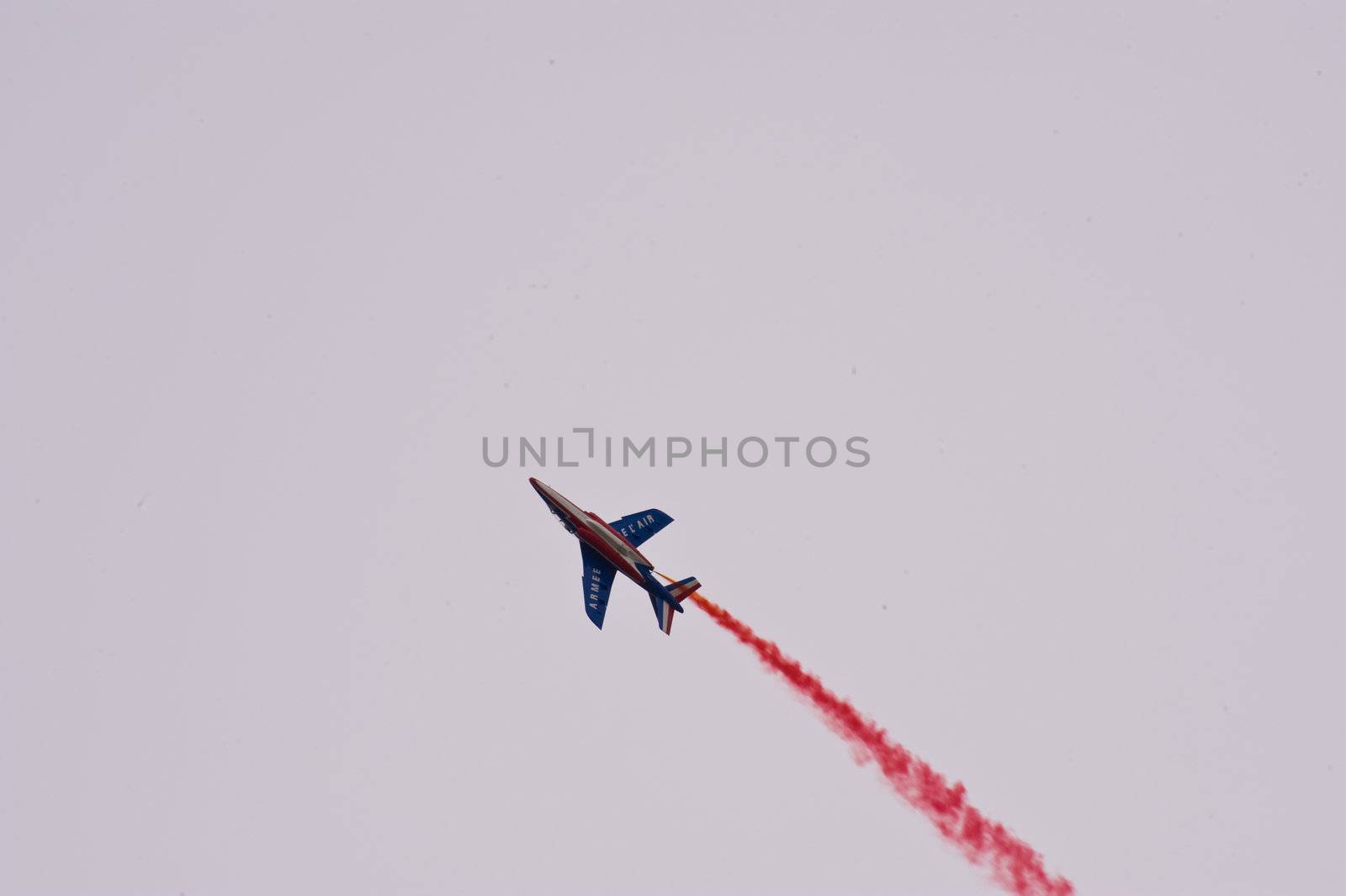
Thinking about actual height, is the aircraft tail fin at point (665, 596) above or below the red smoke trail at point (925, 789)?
above

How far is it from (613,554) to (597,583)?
7.82 ft

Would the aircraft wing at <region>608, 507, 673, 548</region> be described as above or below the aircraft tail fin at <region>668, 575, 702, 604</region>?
above

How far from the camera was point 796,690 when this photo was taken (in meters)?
67.9

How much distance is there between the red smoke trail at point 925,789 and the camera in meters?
62.5

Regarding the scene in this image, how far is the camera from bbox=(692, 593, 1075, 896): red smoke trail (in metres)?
62.5

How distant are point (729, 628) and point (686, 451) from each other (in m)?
21.7

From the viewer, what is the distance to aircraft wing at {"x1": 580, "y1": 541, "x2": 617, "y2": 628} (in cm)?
6588

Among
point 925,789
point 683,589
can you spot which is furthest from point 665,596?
point 925,789

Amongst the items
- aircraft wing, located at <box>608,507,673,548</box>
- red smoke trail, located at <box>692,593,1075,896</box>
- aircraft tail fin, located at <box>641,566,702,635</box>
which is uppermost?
aircraft wing, located at <box>608,507,673,548</box>

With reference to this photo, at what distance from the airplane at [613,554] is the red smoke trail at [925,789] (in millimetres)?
4452

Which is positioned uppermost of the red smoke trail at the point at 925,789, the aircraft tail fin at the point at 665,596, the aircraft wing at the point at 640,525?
the aircraft wing at the point at 640,525

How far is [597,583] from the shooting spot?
66188mm

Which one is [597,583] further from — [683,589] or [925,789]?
[925,789]

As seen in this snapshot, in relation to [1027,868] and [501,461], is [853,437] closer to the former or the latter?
[501,461]
